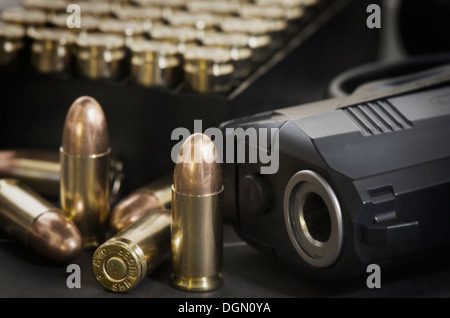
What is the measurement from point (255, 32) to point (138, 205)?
42cm

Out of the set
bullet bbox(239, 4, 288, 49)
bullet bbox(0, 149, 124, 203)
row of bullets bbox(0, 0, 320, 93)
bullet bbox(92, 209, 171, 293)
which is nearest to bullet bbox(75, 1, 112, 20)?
row of bullets bbox(0, 0, 320, 93)

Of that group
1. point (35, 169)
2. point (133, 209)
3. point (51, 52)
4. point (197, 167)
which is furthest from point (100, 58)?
point (197, 167)

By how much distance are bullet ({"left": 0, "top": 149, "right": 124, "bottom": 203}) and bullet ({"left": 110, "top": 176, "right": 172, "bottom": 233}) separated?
0.15 metres

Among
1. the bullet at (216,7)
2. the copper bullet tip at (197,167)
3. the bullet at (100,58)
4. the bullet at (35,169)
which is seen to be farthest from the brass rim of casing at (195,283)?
the bullet at (216,7)

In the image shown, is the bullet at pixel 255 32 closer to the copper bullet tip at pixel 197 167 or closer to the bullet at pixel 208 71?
the bullet at pixel 208 71

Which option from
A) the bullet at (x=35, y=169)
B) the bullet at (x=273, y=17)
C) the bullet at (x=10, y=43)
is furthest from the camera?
the bullet at (x=273, y=17)

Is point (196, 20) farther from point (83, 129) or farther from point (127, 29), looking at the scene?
point (83, 129)

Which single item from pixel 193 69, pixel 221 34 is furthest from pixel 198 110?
A: pixel 221 34

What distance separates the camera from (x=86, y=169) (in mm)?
1015

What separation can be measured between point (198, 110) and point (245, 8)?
1.22 ft

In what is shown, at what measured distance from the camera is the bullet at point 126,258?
0.91m

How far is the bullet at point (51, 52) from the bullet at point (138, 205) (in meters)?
0.30

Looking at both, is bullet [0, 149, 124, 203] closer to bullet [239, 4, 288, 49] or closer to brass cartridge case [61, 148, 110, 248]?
brass cartridge case [61, 148, 110, 248]
